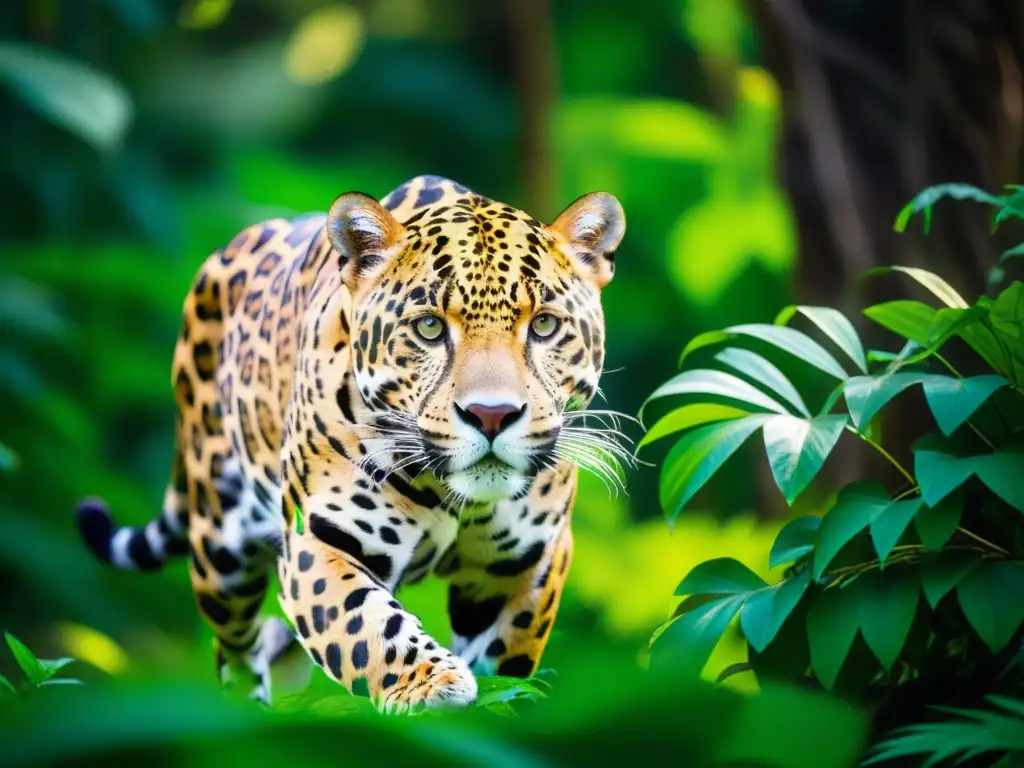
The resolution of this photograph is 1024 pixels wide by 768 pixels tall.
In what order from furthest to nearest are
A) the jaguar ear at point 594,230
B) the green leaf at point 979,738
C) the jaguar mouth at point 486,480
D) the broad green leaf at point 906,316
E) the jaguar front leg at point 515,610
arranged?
1. the jaguar front leg at point 515,610
2. the jaguar ear at point 594,230
3. the broad green leaf at point 906,316
4. the jaguar mouth at point 486,480
5. the green leaf at point 979,738

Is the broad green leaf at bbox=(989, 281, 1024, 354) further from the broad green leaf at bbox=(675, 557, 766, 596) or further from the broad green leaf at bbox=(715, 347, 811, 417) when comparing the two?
the broad green leaf at bbox=(675, 557, 766, 596)

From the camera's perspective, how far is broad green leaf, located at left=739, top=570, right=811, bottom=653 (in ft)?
12.6

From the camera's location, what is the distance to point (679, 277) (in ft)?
41.7

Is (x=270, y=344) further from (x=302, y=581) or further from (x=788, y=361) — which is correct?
(x=788, y=361)

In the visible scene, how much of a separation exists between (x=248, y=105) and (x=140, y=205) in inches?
155

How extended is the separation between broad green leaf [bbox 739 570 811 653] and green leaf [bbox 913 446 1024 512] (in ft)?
1.49

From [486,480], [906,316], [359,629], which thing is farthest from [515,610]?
[906,316]

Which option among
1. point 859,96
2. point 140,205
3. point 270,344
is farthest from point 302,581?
point 140,205

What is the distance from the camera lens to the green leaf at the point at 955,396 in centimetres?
366

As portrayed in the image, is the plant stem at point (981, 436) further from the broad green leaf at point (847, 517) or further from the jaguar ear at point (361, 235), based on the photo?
the jaguar ear at point (361, 235)

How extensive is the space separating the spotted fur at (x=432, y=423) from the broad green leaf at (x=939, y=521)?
1.01 metres

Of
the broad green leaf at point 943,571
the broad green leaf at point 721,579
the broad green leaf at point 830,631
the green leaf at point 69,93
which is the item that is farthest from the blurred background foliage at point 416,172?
the broad green leaf at point 943,571

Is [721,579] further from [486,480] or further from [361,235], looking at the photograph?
[361,235]

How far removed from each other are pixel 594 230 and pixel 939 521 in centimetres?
138
